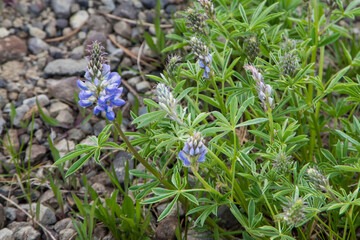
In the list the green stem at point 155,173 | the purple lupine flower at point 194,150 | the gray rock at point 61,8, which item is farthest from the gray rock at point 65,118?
the purple lupine flower at point 194,150

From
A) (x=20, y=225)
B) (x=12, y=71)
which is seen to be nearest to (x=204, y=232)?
(x=20, y=225)

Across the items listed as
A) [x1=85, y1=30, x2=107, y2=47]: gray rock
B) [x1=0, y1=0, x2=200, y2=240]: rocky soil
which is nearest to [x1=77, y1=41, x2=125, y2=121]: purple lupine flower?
[x1=0, y1=0, x2=200, y2=240]: rocky soil

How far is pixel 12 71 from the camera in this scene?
4207 mm

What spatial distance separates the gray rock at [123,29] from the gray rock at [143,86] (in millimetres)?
691

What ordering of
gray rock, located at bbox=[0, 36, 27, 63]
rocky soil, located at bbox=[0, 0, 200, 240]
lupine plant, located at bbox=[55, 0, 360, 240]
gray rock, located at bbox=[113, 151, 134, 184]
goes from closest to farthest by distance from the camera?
lupine plant, located at bbox=[55, 0, 360, 240], rocky soil, located at bbox=[0, 0, 200, 240], gray rock, located at bbox=[113, 151, 134, 184], gray rock, located at bbox=[0, 36, 27, 63]

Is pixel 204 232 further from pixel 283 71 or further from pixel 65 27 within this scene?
pixel 65 27

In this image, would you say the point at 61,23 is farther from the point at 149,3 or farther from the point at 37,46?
the point at 149,3

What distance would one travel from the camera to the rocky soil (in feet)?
10.8

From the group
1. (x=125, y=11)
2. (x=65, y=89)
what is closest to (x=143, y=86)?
(x=65, y=89)

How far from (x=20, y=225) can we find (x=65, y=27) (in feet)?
7.30

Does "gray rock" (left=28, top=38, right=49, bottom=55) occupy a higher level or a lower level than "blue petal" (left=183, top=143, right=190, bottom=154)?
lower

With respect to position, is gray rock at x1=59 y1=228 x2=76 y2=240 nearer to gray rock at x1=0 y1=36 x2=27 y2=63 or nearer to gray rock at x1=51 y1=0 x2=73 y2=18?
gray rock at x1=0 y1=36 x2=27 y2=63

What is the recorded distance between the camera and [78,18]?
4.66 metres

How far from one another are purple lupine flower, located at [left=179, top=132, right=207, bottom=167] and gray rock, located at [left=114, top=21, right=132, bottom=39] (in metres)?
2.59
